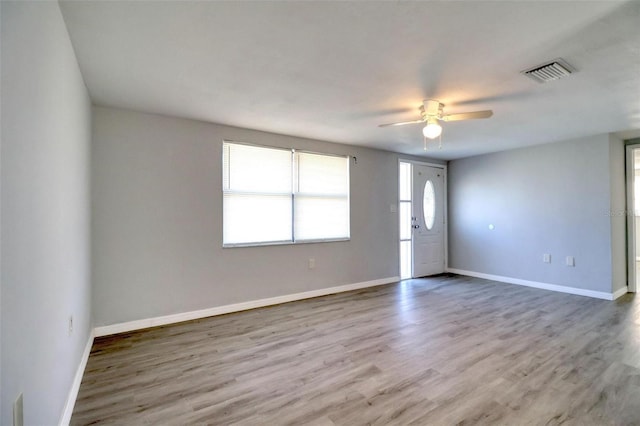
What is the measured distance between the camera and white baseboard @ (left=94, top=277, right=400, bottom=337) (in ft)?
10.5

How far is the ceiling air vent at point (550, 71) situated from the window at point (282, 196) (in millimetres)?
2840

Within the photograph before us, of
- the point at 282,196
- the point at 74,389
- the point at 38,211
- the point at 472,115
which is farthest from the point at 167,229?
the point at 472,115

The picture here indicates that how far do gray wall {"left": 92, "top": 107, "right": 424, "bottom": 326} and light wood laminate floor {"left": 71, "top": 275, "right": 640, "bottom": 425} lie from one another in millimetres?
343

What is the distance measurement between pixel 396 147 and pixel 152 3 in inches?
164

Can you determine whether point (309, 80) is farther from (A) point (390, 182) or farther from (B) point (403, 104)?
(A) point (390, 182)

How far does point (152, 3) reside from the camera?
65.1 inches

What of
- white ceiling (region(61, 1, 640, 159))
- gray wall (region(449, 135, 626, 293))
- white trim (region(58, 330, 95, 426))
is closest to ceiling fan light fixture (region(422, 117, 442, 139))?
white ceiling (region(61, 1, 640, 159))

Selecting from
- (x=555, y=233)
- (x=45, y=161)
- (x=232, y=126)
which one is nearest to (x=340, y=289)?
(x=232, y=126)

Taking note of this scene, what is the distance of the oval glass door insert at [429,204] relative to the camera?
240 inches

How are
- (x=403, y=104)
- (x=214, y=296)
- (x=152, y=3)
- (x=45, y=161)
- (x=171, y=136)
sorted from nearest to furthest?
1. (x=45, y=161)
2. (x=152, y=3)
3. (x=403, y=104)
4. (x=171, y=136)
5. (x=214, y=296)

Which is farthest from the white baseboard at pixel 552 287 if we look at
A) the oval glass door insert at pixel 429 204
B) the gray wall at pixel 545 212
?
the oval glass door insert at pixel 429 204

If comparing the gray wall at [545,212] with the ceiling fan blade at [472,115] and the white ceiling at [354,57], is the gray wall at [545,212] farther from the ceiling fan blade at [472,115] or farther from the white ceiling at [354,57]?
the ceiling fan blade at [472,115]

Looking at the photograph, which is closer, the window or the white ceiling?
the white ceiling

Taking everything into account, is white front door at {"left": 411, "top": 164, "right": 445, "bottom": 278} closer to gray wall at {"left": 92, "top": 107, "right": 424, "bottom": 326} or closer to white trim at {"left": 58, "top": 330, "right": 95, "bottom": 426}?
gray wall at {"left": 92, "top": 107, "right": 424, "bottom": 326}
